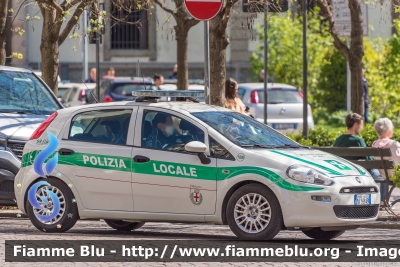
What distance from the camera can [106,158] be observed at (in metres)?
11.9

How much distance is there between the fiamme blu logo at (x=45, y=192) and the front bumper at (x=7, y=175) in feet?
4.08

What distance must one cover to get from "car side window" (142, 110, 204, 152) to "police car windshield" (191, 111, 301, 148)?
17 cm

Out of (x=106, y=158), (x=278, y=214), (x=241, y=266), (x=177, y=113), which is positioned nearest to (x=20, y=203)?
(x=106, y=158)

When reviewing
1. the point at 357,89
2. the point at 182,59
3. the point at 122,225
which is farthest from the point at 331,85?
the point at 122,225

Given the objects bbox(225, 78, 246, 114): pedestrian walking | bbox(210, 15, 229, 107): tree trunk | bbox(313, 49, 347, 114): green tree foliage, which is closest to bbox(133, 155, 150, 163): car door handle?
bbox(210, 15, 229, 107): tree trunk

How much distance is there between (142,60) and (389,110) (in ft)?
39.4

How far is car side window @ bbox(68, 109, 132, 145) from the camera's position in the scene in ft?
39.7

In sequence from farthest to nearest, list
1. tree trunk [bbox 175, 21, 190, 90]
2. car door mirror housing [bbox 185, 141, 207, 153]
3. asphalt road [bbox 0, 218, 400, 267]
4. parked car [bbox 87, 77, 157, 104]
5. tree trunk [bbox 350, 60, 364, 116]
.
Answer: parked car [bbox 87, 77, 157, 104] → tree trunk [bbox 175, 21, 190, 90] → tree trunk [bbox 350, 60, 364, 116] → asphalt road [bbox 0, 218, 400, 267] → car door mirror housing [bbox 185, 141, 207, 153]

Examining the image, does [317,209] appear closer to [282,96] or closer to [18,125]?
[18,125]

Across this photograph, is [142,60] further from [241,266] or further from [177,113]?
[241,266]

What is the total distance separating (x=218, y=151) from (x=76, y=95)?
57.3 ft

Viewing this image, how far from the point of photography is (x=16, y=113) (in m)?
14.6

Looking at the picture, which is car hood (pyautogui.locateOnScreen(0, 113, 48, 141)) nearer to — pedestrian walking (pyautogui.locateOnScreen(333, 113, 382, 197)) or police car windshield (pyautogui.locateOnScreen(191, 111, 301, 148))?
police car windshield (pyautogui.locateOnScreen(191, 111, 301, 148))

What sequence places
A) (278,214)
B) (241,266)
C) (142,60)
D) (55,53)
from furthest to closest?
(142,60), (55,53), (278,214), (241,266)
